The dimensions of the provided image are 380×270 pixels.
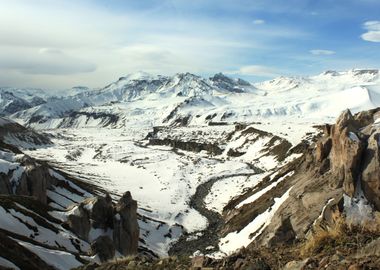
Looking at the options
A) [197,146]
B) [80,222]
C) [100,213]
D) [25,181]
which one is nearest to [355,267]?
[80,222]

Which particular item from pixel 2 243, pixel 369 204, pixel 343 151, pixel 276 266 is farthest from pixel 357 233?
pixel 343 151

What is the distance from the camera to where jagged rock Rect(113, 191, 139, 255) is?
4316cm

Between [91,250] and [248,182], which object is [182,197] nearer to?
[248,182]

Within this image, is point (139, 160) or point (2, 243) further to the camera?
point (139, 160)

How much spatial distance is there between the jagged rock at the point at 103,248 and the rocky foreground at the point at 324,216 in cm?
1135

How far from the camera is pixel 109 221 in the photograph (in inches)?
1745

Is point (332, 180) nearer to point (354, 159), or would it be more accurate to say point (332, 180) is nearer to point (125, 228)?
point (354, 159)

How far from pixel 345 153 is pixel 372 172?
→ 10.8 feet

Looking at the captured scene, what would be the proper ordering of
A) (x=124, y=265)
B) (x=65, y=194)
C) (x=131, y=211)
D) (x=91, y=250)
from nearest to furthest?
1. (x=124, y=265)
2. (x=91, y=250)
3. (x=131, y=211)
4. (x=65, y=194)

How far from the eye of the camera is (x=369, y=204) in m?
36.5

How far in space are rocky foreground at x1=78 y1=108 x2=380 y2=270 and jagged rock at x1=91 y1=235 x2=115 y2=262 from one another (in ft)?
37.2

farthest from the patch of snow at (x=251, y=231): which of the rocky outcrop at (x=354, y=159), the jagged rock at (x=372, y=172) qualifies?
Result: the jagged rock at (x=372, y=172)

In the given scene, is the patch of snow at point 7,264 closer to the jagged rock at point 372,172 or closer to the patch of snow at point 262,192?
the jagged rock at point 372,172

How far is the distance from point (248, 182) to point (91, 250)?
5737 centimetres
